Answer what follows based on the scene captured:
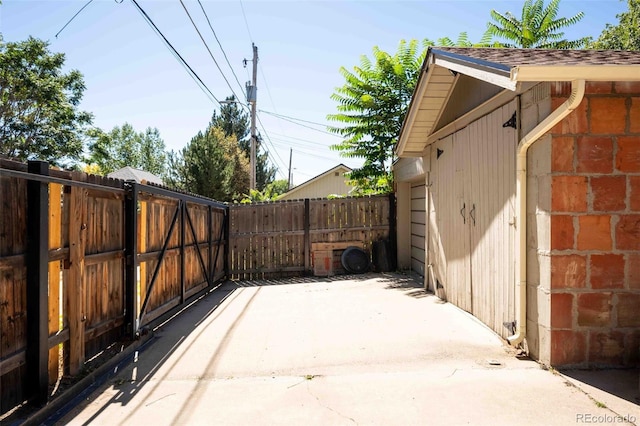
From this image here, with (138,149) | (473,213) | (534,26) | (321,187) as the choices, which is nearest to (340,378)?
(473,213)

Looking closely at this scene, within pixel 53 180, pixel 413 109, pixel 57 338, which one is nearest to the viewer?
pixel 53 180

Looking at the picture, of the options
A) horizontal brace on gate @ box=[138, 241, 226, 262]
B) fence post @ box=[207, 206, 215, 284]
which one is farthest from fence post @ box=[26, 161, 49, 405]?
fence post @ box=[207, 206, 215, 284]

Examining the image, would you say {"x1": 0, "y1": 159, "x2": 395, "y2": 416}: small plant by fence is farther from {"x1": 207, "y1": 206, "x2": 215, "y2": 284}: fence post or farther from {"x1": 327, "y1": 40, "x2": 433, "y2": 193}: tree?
{"x1": 327, "y1": 40, "x2": 433, "y2": 193}: tree

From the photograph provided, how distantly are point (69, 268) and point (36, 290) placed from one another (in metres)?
0.50

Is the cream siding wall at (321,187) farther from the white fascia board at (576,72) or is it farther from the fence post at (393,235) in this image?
the white fascia board at (576,72)

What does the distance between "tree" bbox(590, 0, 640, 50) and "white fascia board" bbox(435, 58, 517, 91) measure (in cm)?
1693

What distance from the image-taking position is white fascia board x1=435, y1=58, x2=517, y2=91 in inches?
135

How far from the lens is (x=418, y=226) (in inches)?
352

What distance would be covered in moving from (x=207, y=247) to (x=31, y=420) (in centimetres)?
536

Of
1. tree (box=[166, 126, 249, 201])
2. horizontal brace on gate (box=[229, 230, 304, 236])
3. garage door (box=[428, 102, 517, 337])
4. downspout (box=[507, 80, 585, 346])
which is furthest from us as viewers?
tree (box=[166, 126, 249, 201])

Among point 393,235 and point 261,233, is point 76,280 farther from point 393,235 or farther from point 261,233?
point 393,235

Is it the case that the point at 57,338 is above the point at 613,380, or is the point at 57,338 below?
above

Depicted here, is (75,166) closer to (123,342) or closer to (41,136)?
(41,136)

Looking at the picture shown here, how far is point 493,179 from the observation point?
4.53 m
